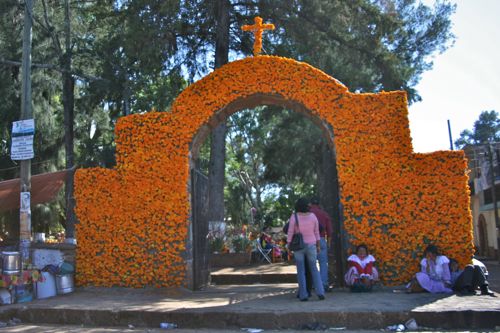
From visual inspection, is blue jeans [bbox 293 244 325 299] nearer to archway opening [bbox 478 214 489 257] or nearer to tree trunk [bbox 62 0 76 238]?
tree trunk [bbox 62 0 76 238]

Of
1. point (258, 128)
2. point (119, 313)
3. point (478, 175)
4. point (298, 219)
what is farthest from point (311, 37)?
point (478, 175)

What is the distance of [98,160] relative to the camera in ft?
73.1

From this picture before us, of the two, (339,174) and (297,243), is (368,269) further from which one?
(339,174)

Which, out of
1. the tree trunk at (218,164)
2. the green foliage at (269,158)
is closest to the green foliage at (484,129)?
the green foliage at (269,158)

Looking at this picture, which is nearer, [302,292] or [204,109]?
[302,292]

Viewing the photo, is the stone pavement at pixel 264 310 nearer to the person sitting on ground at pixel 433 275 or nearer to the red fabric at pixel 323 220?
the person sitting on ground at pixel 433 275

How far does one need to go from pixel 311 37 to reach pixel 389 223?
8.40 meters

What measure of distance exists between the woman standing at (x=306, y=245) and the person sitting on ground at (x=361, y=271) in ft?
3.20

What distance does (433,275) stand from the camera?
28.5 feet

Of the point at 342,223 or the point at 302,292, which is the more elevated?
the point at 342,223

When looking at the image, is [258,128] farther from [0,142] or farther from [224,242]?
[224,242]

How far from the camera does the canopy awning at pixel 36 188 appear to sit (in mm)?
11938

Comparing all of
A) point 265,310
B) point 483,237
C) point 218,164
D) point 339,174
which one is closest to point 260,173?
point 483,237

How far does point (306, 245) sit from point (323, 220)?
53.3 inches
